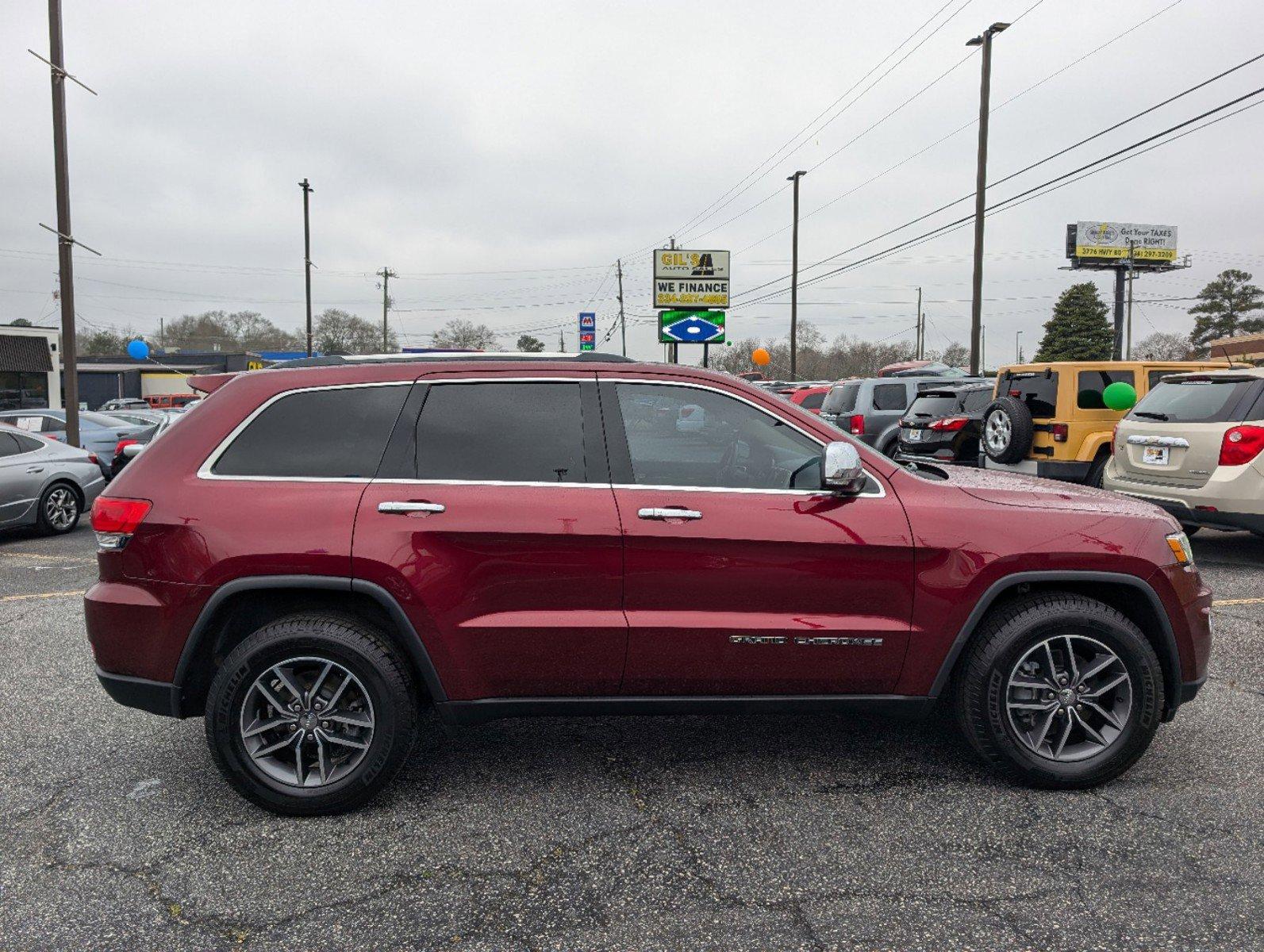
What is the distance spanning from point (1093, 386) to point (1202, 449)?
246 cm

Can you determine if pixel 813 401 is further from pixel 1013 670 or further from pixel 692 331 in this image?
pixel 1013 670

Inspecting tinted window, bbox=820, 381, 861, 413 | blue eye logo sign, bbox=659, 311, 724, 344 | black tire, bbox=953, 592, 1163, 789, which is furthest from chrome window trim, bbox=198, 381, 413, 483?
blue eye logo sign, bbox=659, 311, 724, 344

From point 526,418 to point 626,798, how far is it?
1.55m

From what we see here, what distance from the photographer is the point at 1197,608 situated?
12.0ft

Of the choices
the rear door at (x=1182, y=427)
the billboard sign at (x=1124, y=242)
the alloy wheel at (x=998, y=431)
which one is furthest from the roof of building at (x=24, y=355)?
the billboard sign at (x=1124, y=242)

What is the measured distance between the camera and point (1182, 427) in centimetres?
793

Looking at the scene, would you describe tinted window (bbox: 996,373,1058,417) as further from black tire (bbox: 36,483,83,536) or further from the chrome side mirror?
black tire (bbox: 36,483,83,536)

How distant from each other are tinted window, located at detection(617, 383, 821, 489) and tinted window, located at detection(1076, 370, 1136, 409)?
7704 millimetres

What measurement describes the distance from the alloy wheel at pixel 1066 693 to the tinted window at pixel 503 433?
77.2 inches

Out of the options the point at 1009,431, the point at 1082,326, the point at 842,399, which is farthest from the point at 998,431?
the point at 1082,326

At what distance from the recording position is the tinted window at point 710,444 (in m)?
3.53

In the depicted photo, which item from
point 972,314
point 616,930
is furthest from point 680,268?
point 616,930

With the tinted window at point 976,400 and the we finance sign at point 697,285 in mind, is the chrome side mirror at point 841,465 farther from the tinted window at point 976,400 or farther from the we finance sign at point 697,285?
the we finance sign at point 697,285

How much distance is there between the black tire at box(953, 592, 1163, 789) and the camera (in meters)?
3.51
